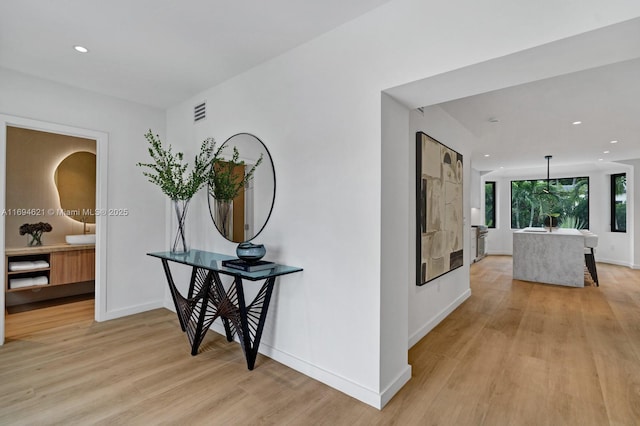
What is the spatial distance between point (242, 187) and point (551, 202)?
9432 mm

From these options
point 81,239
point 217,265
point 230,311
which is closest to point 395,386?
point 230,311

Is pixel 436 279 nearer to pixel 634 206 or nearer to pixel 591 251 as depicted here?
pixel 591 251

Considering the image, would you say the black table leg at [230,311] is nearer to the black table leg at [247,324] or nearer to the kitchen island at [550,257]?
the black table leg at [247,324]

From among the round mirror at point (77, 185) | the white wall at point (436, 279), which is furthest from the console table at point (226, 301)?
the round mirror at point (77, 185)

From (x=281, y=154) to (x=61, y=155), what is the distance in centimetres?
375

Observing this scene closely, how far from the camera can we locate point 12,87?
118 inches

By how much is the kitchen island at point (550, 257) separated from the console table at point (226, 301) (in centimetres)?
517

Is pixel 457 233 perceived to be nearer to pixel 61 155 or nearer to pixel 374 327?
pixel 374 327

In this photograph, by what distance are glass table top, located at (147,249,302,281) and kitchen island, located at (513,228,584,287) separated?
16.9 feet

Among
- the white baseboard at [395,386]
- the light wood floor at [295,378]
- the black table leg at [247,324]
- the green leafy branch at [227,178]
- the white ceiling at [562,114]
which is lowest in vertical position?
the light wood floor at [295,378]

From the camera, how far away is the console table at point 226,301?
235 cm

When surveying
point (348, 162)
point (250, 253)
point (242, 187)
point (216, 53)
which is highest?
point (216, 53)

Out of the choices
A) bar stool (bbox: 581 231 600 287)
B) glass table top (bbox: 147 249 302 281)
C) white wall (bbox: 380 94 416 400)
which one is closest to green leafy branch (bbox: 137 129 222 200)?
glass table top (bbox: 147 249 302 281)

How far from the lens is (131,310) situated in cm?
376
